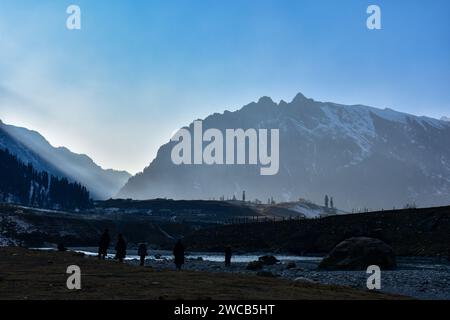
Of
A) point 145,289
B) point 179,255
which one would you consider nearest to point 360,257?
point 179,255

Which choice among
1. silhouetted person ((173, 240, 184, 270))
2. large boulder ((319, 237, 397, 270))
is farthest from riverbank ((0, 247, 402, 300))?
large boulder ((319, 237, 397, 270))

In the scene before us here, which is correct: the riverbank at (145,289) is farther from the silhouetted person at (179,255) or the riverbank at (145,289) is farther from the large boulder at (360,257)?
the large boulder at (360,257)

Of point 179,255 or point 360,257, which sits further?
point 360,257

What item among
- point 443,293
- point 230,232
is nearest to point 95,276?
point 443,293

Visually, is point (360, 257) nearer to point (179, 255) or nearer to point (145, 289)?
point (179, 255)

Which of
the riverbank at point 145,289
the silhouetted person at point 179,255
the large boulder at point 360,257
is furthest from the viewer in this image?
the large boulder at point 360,257

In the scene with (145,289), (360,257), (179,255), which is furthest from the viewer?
(360,257)

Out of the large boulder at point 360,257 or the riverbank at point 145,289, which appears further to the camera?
the large boulder at point 360,257

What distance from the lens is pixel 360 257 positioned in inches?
1805

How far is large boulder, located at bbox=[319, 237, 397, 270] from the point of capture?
149 feet

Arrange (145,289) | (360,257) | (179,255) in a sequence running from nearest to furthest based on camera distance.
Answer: (145,289) → (179,255) → (360,257)

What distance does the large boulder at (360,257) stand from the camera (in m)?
45.5

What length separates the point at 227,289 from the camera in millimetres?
21688

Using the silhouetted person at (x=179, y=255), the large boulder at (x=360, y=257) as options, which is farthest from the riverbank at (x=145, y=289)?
the large boulder at (x=360, y=257)
